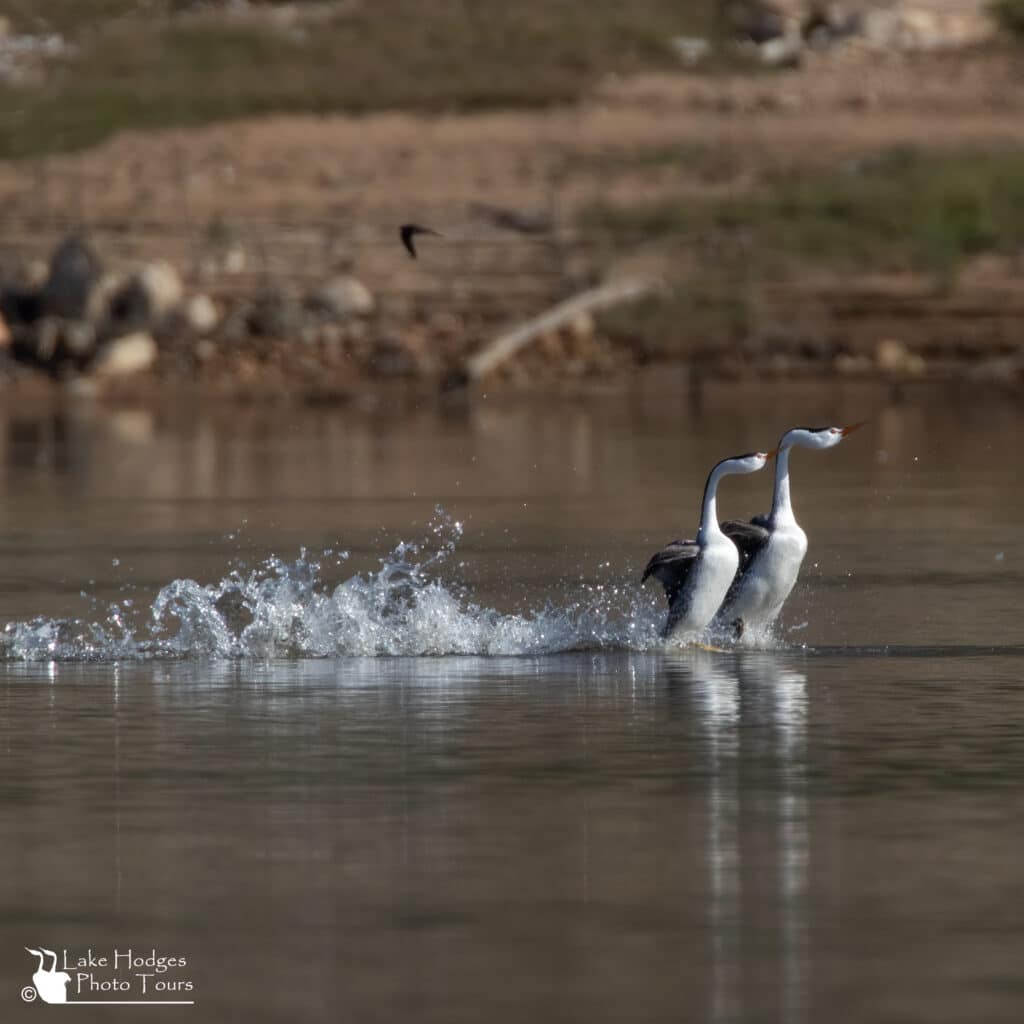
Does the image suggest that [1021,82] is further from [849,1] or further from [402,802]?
[402,802]

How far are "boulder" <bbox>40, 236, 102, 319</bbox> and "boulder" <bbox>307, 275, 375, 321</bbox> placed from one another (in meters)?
2.56

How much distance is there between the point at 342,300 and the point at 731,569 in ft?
77.7

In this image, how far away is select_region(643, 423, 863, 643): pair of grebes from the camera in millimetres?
13344

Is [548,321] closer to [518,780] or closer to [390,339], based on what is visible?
[390,339]

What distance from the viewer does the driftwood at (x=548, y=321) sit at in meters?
34.9

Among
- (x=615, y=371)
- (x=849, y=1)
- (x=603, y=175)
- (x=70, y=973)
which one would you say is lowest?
(x=70, y=973)

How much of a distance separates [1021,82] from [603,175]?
10.1 meters

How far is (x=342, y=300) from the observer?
36.7 meters

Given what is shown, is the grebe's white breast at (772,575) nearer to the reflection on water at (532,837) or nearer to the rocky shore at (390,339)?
the reflection on water at (532,837)

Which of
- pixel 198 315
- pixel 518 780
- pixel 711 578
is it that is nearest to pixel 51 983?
pixel 518 780

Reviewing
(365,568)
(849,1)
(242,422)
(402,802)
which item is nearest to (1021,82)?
(849,1)

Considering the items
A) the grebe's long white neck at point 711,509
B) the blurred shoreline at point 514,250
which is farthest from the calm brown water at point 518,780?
the blurred shoreline at point 514,250

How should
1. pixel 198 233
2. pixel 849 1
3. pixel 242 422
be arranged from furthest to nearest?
1. pixel 849 1
2. pixel 198 233
3. pixel 242 422

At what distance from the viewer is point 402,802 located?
9.68 meters
